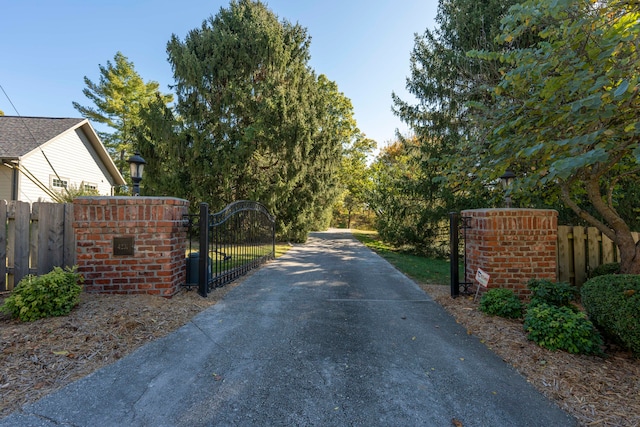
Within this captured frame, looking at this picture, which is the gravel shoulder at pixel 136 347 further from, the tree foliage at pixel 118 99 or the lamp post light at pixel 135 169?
the tree foliage at pixel 118 99

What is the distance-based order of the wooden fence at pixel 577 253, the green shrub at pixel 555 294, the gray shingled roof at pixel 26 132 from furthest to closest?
1. the gray shingled roof at pixel 26 132
2. the wooden fence at pixel 577 253
3. the green shrub at pixel 555 294

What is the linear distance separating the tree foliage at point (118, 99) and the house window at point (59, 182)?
318 inches

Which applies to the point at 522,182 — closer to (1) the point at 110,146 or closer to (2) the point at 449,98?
(2) the point at 449,98

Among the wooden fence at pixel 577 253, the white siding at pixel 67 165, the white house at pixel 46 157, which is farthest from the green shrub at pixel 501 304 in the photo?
the white siding at pixel 67 165

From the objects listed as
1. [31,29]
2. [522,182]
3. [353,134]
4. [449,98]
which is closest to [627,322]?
[522,182]

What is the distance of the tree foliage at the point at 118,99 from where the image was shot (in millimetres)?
20875

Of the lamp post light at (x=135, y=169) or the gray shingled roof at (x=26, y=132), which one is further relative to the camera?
the gray shingled roof at (x=26, y=132)

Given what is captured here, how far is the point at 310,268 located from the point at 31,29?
1018cm

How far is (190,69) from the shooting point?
10445 mm

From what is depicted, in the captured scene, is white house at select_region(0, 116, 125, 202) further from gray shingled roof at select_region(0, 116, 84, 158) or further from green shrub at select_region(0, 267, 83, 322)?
green shrub at select_region(0, 267, 83, 322)

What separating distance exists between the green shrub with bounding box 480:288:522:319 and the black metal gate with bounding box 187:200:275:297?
3.90 metres

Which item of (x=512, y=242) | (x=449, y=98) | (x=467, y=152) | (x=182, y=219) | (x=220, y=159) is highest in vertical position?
(x=449, y=98)

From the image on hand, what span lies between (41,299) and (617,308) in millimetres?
5475

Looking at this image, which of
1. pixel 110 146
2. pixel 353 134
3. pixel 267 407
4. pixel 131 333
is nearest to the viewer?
pixel 267 407
